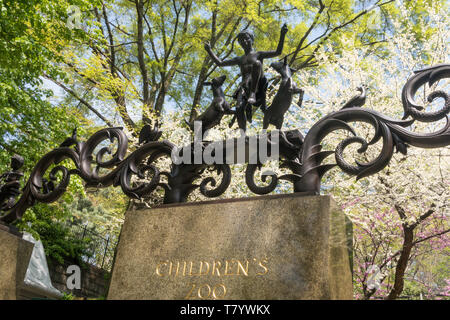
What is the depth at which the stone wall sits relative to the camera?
1521 cm

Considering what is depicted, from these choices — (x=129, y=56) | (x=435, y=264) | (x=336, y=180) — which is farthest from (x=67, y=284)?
(x=435, y=264)

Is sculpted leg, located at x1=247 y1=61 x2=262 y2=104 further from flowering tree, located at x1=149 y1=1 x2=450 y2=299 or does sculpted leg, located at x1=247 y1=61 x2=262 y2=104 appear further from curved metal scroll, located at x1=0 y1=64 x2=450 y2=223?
flowering tree, located at x1=149 y1=1 x2=450 y2=299

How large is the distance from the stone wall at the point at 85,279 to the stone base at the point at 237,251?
11592mm

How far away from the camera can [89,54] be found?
13.6 metres

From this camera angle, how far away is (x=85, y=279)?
53.8ft

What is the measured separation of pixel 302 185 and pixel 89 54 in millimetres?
12108

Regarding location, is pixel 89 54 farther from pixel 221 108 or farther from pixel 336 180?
pixel 221 108

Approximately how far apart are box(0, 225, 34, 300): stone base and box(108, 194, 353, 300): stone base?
5.15 feet

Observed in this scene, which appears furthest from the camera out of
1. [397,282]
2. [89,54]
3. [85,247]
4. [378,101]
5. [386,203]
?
[85,247]

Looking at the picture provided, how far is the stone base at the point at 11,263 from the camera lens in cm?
441

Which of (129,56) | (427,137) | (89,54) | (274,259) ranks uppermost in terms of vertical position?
(129,56)

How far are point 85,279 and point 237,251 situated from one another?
49.2 feet

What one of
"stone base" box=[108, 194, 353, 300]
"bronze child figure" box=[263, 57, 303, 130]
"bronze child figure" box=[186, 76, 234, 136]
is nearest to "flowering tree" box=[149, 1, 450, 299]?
"bronze child figure" box=[186, 76, 234, 136]

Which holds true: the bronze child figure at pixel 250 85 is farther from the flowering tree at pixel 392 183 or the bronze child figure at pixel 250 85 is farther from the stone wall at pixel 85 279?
the stone wall at pixel 85 279
